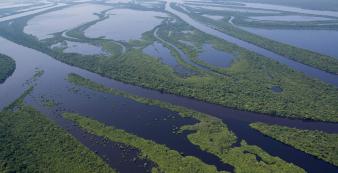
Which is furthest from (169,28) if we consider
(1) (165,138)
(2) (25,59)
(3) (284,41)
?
(1) (165,138)

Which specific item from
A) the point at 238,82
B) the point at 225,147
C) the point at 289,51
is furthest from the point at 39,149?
the point at 289,51

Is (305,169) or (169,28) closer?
(305,169)

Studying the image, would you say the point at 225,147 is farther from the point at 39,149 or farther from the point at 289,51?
the point at 289,51

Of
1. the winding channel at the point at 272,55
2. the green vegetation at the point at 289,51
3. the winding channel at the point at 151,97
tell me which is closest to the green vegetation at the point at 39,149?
the winding channel at the point at 151,97

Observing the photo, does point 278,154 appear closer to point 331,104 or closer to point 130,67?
point 331,104

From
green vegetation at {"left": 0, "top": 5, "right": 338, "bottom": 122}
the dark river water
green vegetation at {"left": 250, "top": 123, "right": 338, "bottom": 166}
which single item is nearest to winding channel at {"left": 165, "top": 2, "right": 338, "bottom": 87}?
green vegetation at {"left": 0, "top": 5, "right": 338, "bottom": 122}

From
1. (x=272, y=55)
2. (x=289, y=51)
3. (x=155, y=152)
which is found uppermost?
(x=289, y=51)
